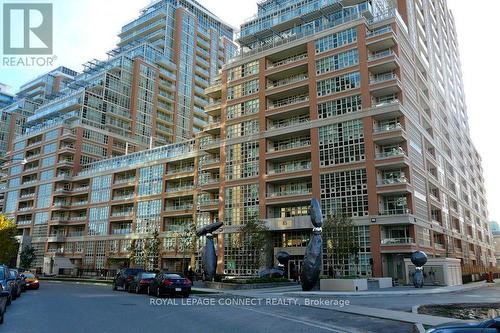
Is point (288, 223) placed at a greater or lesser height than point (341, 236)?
greater

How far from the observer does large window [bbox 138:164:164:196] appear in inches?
2926

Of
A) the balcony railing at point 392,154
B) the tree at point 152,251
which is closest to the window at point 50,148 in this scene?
the tree at point 152,251

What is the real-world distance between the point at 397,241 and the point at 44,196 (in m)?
74.3

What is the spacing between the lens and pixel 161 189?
7350cm

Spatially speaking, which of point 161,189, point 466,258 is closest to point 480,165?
point 466,258

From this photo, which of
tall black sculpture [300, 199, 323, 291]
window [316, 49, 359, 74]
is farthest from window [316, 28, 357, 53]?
tall black sculpture [300, 199, 323, 291]

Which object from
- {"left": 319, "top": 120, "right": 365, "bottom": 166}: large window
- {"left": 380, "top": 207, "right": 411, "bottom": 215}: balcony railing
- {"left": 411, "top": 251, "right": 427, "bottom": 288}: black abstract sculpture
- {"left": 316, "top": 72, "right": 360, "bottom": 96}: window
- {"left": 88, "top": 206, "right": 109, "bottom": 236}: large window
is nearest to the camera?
{"left": 411, "top": 251, "right": 427, "bottom": 288}: black abstract sculpture

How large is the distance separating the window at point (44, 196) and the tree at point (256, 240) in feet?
179

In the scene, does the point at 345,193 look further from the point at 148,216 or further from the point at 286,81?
the point at 148,216

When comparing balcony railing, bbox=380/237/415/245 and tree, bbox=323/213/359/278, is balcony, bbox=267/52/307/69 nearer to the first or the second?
tree, bbox=323/213/359/278

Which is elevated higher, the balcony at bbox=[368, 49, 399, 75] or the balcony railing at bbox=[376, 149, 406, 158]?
the balcony at bbox=[368, 49, 399, 75]

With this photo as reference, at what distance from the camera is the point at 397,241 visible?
145 feet

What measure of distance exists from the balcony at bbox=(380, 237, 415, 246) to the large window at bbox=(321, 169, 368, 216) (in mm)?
3520

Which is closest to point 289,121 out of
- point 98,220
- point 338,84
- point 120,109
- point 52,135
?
point 338,84
